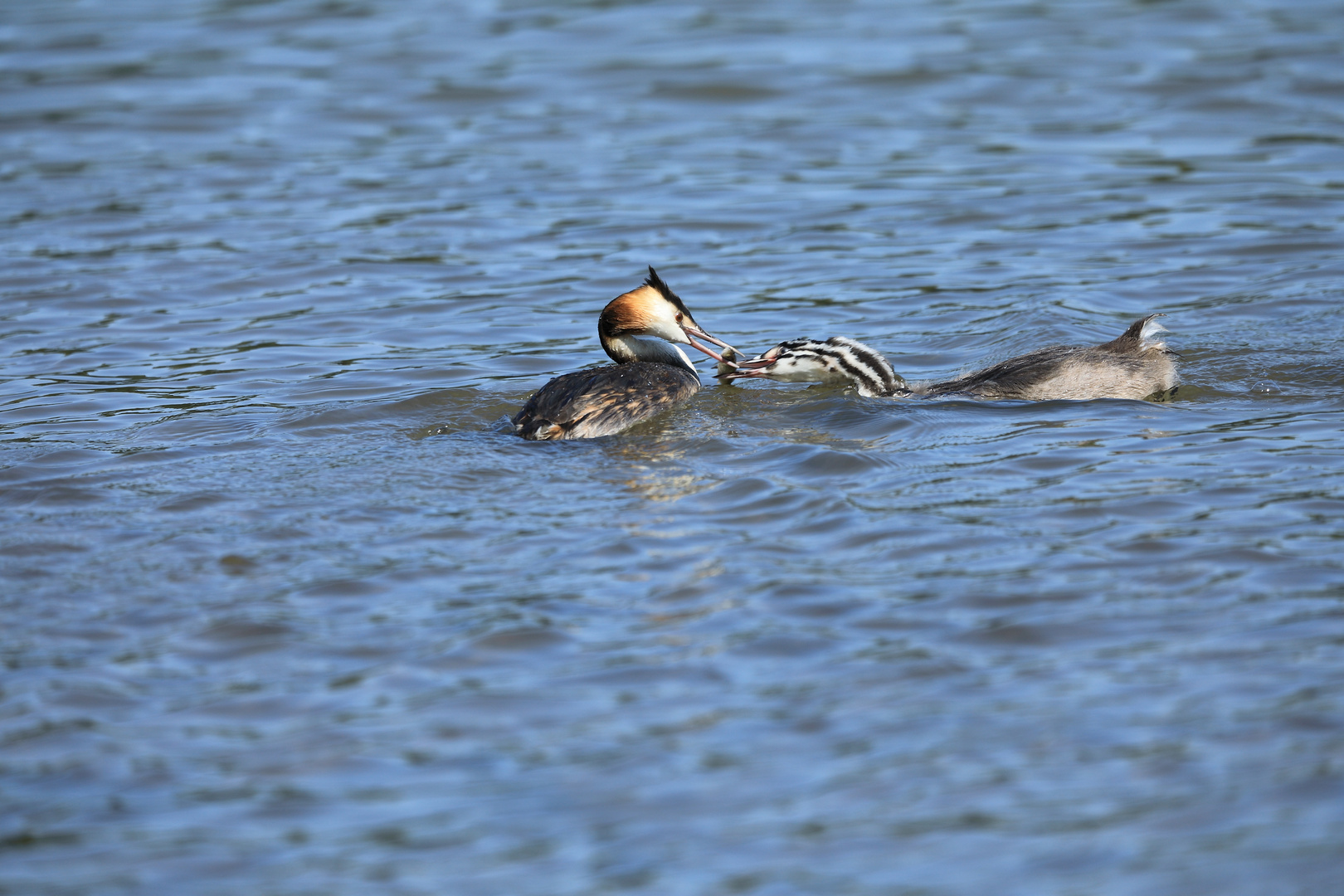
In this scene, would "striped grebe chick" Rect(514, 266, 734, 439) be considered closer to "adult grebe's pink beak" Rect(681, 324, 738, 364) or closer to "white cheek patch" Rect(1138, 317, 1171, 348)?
"adult grebe's pink beak" Rect(681, 324, 738, 364)

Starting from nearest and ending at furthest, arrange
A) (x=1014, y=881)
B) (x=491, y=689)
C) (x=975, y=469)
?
(x=1014, y=881) → (x=491, y=689) → (x=975, y=469)

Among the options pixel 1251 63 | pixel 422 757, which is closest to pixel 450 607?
pixel 422 757

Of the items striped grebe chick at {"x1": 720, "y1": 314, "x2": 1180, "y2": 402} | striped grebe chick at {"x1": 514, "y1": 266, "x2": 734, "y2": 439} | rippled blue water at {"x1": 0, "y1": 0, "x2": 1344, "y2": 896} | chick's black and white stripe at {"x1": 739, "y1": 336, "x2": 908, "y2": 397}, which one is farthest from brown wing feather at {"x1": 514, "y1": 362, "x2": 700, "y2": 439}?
striped grebe chick at {"x1": 720, "y1": 314, "x2": 1180, "y2": 402}

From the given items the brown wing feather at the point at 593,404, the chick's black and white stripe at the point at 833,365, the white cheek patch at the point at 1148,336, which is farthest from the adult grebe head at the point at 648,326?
the white cheek patch at the point at 1148,336

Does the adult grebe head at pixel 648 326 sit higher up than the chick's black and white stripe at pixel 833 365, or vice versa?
the adult grebe head at pixel 648 326

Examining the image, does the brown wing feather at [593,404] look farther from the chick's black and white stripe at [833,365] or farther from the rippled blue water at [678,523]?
the chick's black and white stripe at [833,365]

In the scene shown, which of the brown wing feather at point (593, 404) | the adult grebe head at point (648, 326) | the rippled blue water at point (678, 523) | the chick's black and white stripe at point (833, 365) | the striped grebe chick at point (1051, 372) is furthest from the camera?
the adult grebe head at point (648, 326)

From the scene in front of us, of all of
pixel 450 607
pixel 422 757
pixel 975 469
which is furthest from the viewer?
pixel 975 469

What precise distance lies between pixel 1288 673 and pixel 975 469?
216 cm

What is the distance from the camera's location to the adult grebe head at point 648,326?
25.8ft

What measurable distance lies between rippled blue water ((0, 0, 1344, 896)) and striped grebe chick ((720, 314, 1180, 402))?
0.12 m

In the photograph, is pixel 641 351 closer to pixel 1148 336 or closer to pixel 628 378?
pixel 628 378

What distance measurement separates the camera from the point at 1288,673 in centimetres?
432

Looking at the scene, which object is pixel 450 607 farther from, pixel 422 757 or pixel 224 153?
pixel 224 153
